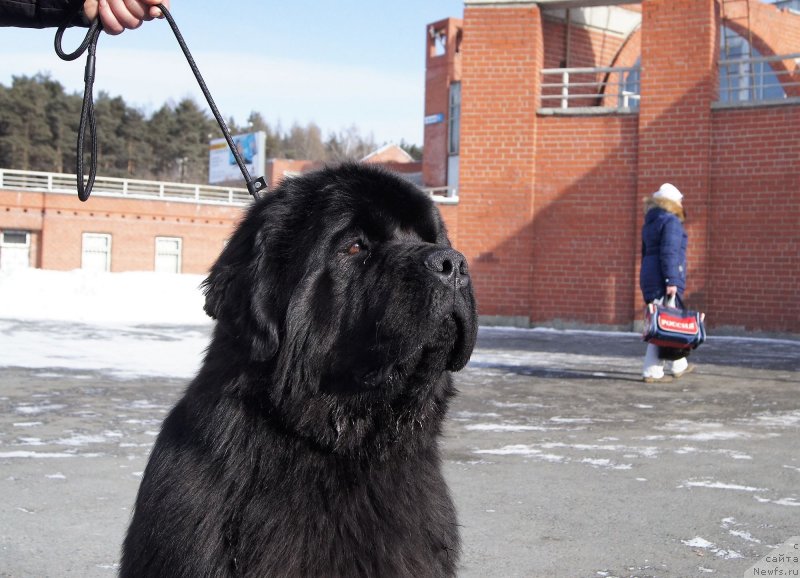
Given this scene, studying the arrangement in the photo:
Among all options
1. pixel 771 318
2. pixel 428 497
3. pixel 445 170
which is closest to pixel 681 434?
pixel 428 497

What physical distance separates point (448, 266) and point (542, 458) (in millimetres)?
3636

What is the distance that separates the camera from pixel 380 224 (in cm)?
260

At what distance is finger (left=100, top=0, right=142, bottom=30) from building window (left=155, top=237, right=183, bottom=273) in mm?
42115

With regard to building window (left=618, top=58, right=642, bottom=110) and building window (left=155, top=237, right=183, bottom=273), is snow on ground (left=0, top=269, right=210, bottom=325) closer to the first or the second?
building window (left=618, top=58, right=642, bottom=110)

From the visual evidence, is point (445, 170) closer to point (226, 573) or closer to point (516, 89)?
point (516, 89)

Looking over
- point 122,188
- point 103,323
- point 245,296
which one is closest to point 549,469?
point 245,296

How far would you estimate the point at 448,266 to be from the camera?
2.44m

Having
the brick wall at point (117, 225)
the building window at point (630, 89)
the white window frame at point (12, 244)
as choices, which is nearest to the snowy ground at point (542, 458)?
the building window at point (630, 89)

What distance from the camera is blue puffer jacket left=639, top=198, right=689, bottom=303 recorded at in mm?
9633

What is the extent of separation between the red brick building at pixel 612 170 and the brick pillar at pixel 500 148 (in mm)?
24

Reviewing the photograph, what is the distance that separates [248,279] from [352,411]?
48 centimetres

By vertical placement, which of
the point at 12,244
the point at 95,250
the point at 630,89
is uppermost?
the point at 630,89

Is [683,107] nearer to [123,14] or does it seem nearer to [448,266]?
[123,14]

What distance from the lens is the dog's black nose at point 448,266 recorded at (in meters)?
2.42
